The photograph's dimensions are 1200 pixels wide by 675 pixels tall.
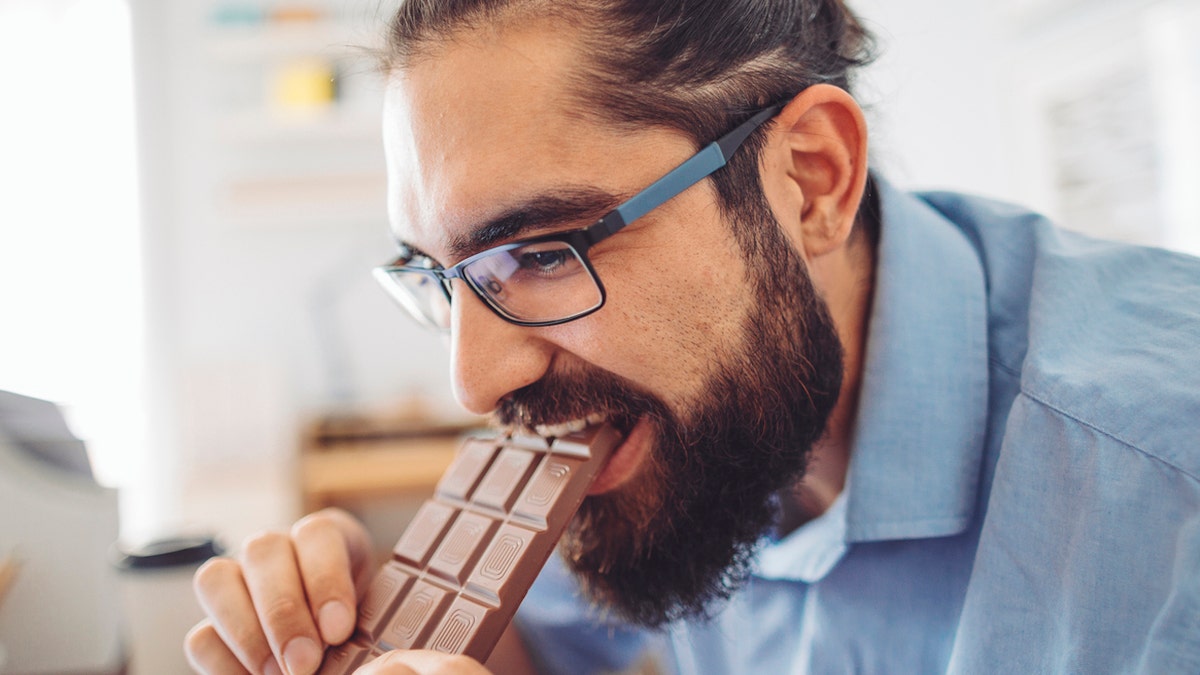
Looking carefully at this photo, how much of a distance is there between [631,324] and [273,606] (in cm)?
49

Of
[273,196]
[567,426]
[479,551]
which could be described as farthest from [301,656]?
[273,196]

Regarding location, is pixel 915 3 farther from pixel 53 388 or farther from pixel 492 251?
pixel 53 388

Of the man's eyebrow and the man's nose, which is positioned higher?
the man's eyebrow

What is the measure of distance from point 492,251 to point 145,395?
3.31m

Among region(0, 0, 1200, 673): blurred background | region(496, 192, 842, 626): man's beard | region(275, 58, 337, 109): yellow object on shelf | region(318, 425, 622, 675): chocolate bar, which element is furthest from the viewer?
region(275, 58, 337, 109): yellow object on shelf

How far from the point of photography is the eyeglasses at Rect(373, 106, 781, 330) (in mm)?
883

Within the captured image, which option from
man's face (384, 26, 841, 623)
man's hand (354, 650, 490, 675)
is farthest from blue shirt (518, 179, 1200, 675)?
man's hand (354, 650, 490, 675)

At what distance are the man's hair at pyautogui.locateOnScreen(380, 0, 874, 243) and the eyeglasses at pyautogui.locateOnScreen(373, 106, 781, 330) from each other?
32 millimetres

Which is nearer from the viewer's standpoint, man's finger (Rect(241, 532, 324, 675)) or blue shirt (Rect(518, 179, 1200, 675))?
blue shirt (Rect(518, 179, 1200, 675))

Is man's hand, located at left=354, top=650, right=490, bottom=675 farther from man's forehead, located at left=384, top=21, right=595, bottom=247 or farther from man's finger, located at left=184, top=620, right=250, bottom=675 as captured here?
man's forehead, located at left=384, top=21, right=595, bottom=247

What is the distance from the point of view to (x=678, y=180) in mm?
913

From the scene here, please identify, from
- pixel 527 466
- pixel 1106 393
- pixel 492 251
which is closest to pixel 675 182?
pixel 492 251

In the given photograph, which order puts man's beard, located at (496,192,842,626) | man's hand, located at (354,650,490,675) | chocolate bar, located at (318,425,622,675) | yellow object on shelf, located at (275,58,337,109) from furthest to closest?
yellow object on shelf, located at (275,58,337,109) → man's beard, located at (496,192,842,626) → chocolate bar, located at (318,425,622,675) → man's hand, located at (354,650,490,675)

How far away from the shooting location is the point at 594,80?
902mm
